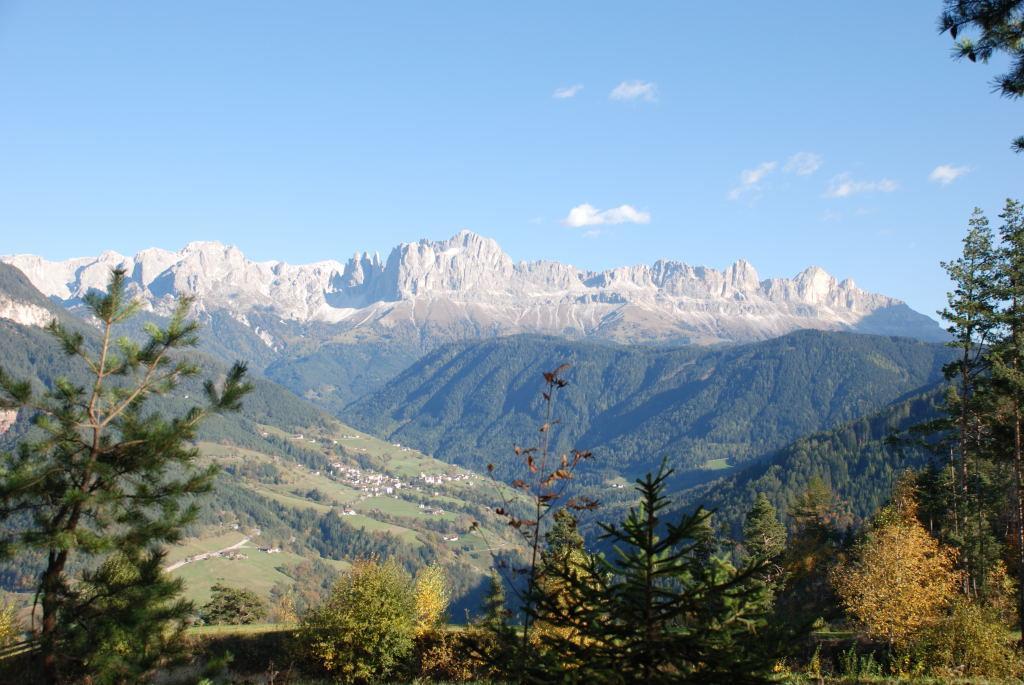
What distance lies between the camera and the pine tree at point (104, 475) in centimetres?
1492

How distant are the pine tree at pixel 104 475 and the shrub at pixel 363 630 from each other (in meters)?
17.1

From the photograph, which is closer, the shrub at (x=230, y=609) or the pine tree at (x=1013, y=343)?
the pine tree at (x=1013, y=343)

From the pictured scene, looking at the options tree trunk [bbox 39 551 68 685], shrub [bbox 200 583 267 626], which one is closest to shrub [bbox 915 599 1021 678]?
tree trunk [bbox 39 551 68 685]

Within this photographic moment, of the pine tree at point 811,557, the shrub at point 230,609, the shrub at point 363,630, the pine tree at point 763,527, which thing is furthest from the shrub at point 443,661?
the pine tree at point 763,527

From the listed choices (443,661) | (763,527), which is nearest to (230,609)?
(443,661)

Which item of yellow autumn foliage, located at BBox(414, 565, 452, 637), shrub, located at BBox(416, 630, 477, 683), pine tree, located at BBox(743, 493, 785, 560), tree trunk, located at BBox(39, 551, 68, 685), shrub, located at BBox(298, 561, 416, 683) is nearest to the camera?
tree trunk, located at BBox(39, 551, 68, 685)

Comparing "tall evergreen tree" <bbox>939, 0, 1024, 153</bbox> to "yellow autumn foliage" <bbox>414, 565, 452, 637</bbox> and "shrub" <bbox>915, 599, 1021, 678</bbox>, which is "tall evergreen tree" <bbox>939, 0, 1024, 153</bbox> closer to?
"shrub" <bbox>915, 599, 1021, 678</bbox>

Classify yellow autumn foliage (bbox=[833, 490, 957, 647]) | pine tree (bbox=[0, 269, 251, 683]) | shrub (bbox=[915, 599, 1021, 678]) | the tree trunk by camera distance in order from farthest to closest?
yellow autumn foliage (bbox=[833, 490, 957, 647]) → shrub (bbox=[915, 599, 1021, 678]) → pine tree (bbox=[0, 269, 251, 683]) → the tree trunk

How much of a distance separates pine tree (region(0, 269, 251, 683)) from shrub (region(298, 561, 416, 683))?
17082 mm

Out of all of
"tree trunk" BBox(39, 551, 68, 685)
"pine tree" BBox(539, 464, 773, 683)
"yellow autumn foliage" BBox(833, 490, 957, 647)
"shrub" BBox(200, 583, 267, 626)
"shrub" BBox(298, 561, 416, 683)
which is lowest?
"shrub" BBox(200, 583, 267, 626)

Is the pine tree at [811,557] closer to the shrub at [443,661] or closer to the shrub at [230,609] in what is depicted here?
the shrub at [443,661]

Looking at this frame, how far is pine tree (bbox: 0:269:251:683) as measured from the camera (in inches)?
587

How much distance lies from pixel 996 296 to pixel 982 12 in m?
27.8

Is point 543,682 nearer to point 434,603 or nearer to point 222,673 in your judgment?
point 222,673
